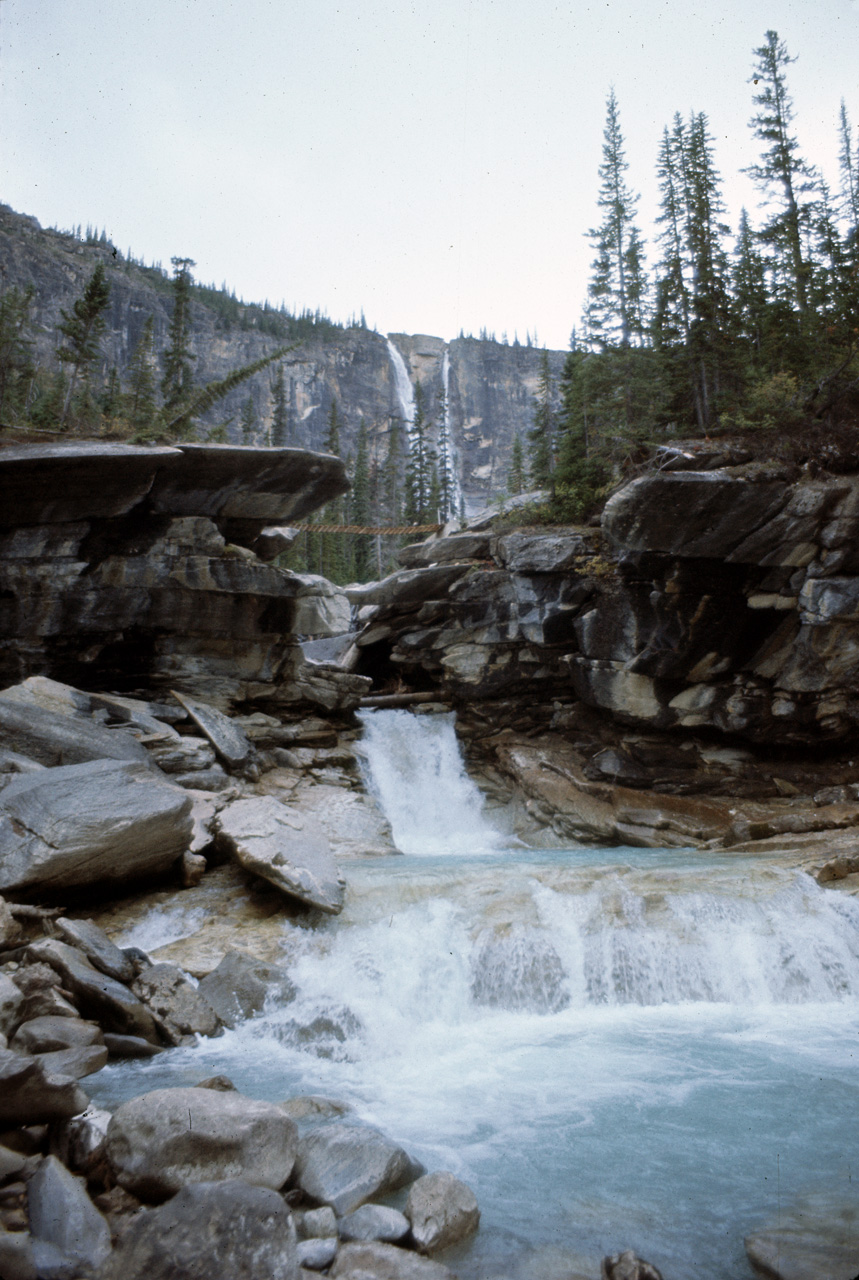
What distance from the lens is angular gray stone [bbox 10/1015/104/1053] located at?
570 centimetres

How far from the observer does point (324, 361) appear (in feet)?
419

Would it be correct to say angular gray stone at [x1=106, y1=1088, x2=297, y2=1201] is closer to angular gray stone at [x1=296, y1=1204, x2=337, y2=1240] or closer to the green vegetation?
angular gray stone at [x1=296, y1=1204, x2=337, y2=1240]

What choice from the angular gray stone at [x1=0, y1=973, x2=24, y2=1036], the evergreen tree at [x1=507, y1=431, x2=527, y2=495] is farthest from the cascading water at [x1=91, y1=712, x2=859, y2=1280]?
the evergreen tree at [x1=507, y1=431, x2=527, y2=495]

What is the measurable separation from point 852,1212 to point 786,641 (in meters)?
16.0

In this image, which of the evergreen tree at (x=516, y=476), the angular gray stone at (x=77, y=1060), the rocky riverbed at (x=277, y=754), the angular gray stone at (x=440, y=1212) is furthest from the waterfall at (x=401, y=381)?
the angular gray stone at (x=440, y=1212)

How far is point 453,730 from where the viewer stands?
23703 millimetres

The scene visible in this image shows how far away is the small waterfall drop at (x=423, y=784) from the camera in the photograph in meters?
20.4

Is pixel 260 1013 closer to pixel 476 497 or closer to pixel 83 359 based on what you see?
pixel 83 359

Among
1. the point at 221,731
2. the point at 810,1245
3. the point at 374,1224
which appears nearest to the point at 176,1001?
the point at 374,1224

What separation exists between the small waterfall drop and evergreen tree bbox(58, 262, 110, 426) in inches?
773

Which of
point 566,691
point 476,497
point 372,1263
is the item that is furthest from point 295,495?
point 476,497

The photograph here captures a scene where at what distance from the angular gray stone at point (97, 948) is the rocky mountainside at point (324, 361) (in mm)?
102812

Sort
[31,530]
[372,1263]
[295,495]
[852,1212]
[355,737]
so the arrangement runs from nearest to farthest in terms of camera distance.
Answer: [372,1263] < [852,1212] < [31,530] < [295,495] < [355,737]

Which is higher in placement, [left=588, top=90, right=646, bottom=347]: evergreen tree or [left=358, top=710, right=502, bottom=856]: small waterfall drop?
[left=588, top=90, right=646, bottom=347]: evergreen tree
